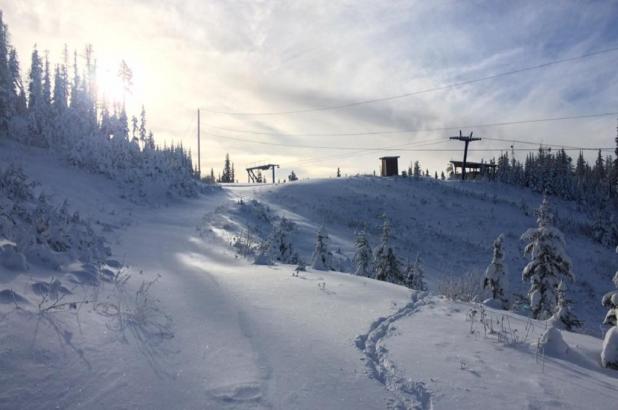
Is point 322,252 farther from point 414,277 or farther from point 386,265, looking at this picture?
point 414,277

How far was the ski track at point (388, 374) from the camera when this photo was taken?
10.3 feet

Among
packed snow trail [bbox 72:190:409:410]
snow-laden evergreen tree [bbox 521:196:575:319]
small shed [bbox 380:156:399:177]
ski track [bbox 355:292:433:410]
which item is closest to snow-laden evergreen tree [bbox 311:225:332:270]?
packed snow trail [bbox 72:190:409:410]

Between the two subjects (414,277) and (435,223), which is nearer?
(414,277)

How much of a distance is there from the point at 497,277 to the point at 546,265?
2083 mm

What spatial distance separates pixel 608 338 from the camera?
4441 millimetres

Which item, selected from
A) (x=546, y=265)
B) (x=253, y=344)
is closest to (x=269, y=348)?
(x=253, y=344)

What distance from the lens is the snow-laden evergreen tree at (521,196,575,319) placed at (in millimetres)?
13680

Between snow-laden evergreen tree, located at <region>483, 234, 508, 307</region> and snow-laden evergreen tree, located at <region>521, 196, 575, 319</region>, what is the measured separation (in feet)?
3.44

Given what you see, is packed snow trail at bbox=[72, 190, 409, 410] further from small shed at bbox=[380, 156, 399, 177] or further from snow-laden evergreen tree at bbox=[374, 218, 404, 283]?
small shed at bbox=[380, 156, 399, 177]

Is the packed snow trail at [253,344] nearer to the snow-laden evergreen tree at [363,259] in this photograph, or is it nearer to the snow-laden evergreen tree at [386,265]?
the snow-laden evergreen tree at [386,265]

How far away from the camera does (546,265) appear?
1402 cm

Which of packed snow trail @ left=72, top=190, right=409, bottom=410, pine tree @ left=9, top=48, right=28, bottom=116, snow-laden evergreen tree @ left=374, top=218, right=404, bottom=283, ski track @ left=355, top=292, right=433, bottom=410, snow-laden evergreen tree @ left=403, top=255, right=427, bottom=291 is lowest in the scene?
snow-laden evergreen tree @ left=403, top=255, right=427, bottom=291

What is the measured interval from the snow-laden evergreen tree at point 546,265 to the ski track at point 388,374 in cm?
1140

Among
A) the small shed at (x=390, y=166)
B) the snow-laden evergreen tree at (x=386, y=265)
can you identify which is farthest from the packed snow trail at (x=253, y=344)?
the small shed at (x=390, y=166)
